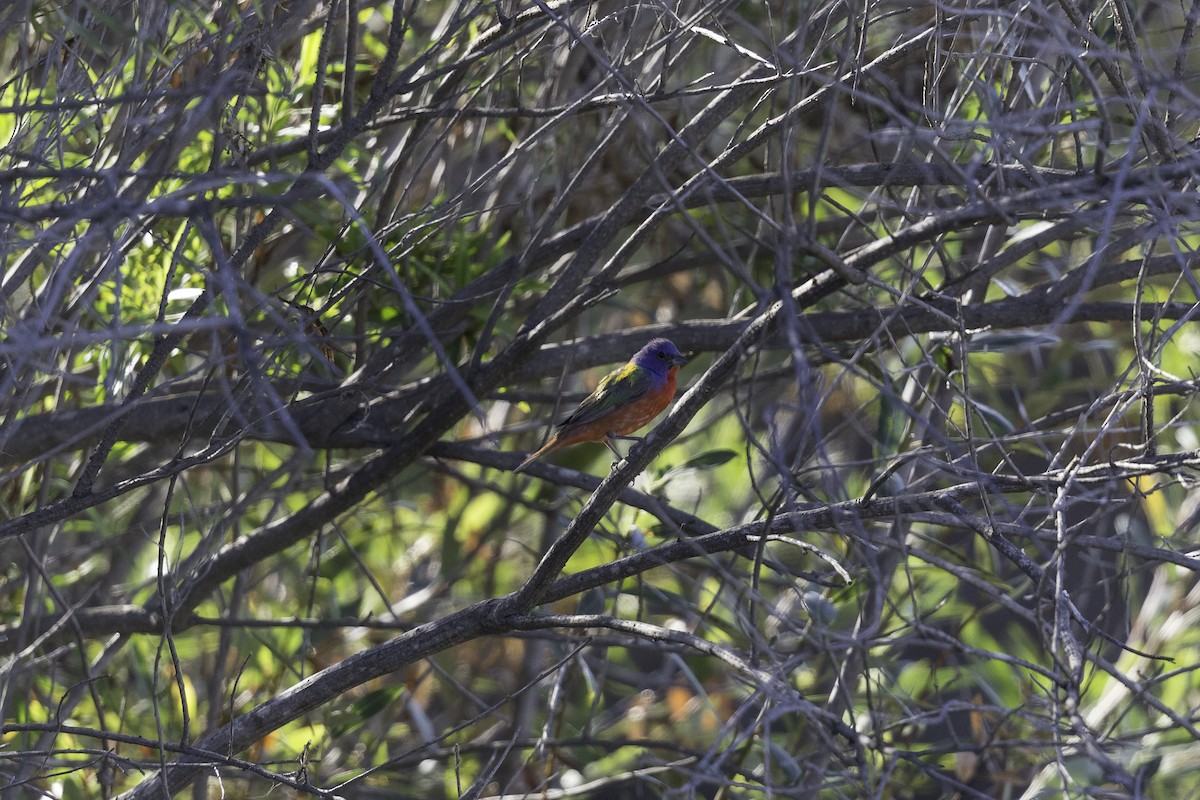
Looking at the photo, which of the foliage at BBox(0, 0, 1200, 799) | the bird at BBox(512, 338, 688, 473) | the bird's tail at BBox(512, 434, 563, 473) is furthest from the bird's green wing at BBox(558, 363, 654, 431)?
the foliage at BBox(0, 0, 1200, 799)

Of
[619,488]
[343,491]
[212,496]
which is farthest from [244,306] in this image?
[212,496]

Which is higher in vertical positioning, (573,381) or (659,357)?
(573,381)

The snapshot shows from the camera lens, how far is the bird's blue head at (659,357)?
14.6 feet

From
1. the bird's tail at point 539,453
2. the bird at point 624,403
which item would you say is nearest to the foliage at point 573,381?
the bird's tail at point 539,453

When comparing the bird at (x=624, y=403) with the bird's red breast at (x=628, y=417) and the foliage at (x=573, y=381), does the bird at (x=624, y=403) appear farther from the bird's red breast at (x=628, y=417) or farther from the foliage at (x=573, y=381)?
the foliage at (x=573, y=381)

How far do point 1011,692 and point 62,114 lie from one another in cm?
422

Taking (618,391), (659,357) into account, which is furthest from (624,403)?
(659,357)

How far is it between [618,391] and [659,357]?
1.44ft

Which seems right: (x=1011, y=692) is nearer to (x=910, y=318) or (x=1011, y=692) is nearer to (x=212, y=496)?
(x=910, y=318)

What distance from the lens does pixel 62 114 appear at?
3316 mm

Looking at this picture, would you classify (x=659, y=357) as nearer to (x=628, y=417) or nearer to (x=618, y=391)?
(x=618, y=391)

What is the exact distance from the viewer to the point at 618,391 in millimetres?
5246

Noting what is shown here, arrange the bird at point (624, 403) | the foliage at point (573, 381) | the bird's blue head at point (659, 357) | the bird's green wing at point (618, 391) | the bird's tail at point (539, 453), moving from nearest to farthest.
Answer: the foliage at point (573, 381) → the bird's tail at point (539, 453) → the bird's blue head at point (659, 357) → the bird at point (624, 403) → the bird's green wing at point (618, 391)

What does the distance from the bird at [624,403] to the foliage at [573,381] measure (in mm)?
279
